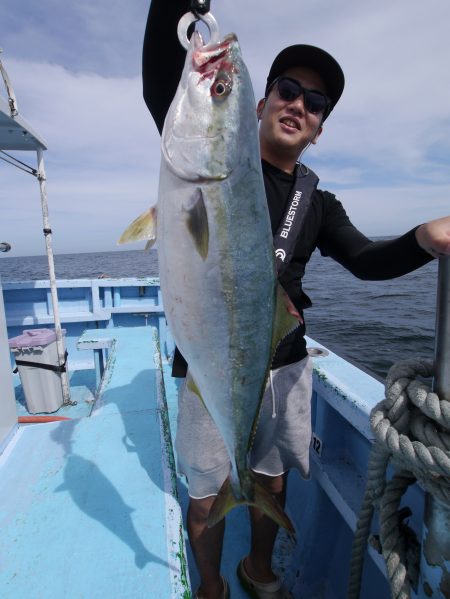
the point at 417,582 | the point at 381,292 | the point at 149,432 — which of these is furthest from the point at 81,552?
the point at 381,292

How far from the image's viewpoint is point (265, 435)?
A: 2152 millimetres

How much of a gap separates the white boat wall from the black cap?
6.34 feet

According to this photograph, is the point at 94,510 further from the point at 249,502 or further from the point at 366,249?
the point at 366,249

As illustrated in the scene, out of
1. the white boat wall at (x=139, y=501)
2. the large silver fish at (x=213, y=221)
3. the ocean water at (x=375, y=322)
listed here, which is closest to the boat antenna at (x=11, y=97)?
the white boat wall at (x=139, y=501)

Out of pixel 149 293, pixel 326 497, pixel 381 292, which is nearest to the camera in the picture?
pixel 326 497

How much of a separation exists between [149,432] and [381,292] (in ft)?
66.8

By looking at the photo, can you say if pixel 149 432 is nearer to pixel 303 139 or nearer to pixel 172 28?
pixel 303 139

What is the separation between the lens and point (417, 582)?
140 centimetres

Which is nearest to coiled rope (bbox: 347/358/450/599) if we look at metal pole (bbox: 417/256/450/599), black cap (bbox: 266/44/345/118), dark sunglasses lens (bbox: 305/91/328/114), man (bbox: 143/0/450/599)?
metal pole (bbox: 417/256/450/599)

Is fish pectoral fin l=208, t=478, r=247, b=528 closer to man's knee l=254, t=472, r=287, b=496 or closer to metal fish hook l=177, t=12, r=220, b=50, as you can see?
man's knee l=254, t=472, r=287, b=496

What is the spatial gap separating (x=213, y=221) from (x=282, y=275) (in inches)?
30.0

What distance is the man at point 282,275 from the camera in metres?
1.95

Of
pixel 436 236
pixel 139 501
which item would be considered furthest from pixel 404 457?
pixel 139 501

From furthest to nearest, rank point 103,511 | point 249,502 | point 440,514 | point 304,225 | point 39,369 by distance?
point 39,369 < point 304,225 < point 103,511 < point 249,502 < point 440,514
